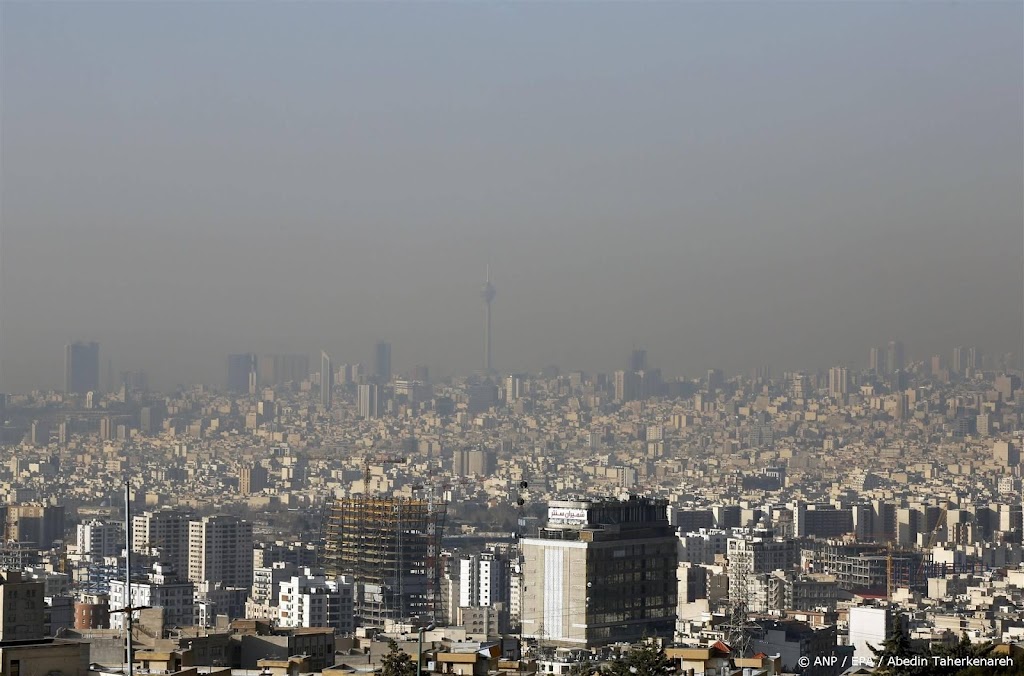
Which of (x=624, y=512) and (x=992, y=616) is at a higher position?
(x=624, y=512)

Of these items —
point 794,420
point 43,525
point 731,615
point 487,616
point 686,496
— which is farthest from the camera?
point 794,420

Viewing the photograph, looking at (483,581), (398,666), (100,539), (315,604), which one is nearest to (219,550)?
(100,539)

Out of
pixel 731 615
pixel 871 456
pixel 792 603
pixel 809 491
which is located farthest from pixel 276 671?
pixel 871 456

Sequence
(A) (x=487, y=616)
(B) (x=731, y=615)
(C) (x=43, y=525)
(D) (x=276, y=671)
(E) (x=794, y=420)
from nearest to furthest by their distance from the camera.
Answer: (D) (x=276, y=671)
(B) (x=731, y=615)
(A) (x=487, y=616)
(C) (x=43, y=525)
(E) (x=794, y=420)

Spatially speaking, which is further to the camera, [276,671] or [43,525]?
[43,525]

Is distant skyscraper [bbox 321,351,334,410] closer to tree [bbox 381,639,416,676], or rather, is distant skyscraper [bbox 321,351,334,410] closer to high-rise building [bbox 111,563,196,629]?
high-rise building [bbox 111,563,196,629]

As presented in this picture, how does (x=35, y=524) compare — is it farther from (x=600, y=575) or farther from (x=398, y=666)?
(x=398, y=666)

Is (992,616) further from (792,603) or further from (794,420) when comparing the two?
(794,420)
